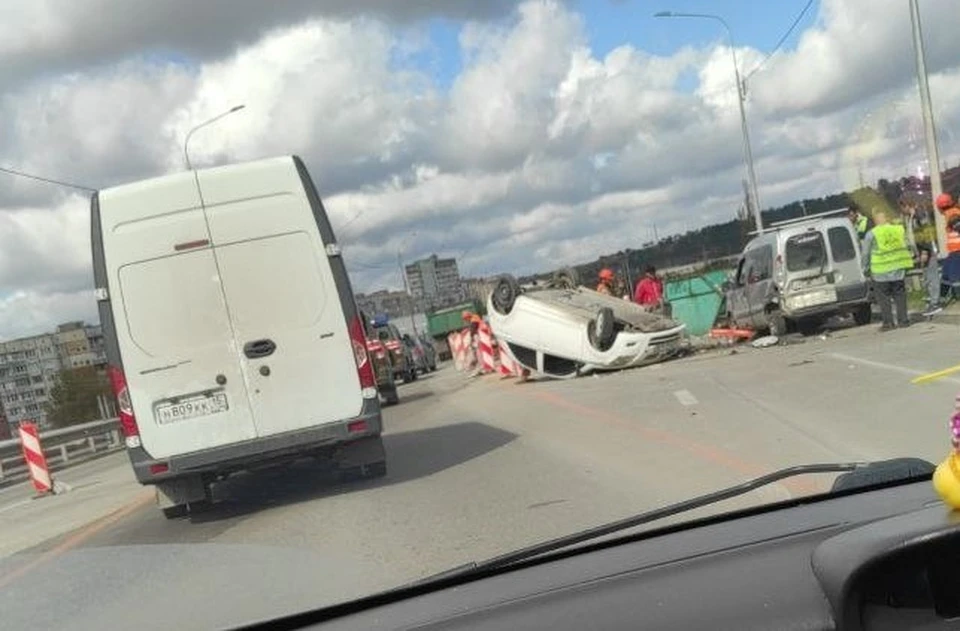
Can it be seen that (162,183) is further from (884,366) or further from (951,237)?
(951,237)

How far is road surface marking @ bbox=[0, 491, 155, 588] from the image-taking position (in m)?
8.59

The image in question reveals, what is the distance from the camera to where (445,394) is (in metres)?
23.2

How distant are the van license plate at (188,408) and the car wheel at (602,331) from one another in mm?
11307

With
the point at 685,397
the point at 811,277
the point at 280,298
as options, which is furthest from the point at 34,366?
the point at 280,298

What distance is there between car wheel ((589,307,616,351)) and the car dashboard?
1656 centimetres

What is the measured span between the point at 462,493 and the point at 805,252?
41.9 ft

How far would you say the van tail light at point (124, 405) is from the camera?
30.4 feet

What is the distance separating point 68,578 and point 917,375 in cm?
920

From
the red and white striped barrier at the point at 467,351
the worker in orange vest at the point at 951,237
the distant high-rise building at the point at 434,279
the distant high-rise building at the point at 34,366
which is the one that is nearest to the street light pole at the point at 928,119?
the worker in orange vest at the point at 951,237

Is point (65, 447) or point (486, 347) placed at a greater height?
point (486, 347)

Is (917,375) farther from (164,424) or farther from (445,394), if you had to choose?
(445,394)

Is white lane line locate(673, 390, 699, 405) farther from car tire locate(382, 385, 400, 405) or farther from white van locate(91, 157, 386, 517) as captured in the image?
car tire locate(382, 385, 400, 405)

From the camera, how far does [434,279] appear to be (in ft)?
327

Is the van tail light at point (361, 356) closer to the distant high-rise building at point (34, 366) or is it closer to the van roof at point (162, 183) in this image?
the van roof at point (162, 183)
